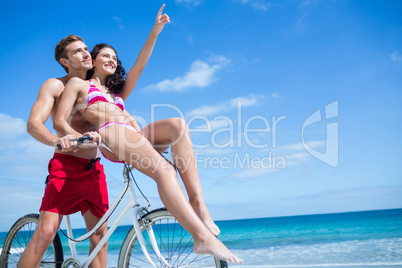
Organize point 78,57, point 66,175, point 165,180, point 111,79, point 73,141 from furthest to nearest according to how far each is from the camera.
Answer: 1. point 111,79
2. point 78,57
3. point 66,175
4. point 73,141
5. point 165,180

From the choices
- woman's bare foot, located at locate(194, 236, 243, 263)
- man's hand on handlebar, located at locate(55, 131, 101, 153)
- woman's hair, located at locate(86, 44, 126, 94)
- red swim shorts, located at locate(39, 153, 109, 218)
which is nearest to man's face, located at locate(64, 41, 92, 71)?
woman's hair, located at locate(86, 44, 126, 94)

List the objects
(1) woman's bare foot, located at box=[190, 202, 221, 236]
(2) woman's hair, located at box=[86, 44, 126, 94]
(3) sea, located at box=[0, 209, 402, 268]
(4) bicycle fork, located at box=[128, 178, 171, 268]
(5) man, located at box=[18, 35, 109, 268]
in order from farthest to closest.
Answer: (3) sea, located at box=[0, 209, 402, 268]
(2) woman's hair, located at box=[86, 44, 126, 94]
(5) man, located at box=[18, 35, 109, 268]
(4) bicycle fork, located at box=[128, 178, 171, 268]
(1) woman's bare foot, located at box=[190, 202, 221, 236]

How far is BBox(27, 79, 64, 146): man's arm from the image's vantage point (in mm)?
2061

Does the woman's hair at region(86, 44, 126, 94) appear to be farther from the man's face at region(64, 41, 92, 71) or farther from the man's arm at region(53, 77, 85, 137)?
the man's arm at region(53, 77, 85, 137)

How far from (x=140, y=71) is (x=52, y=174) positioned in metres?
1.09

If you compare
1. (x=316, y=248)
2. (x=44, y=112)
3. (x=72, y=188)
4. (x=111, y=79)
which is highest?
(x=111, y=79)

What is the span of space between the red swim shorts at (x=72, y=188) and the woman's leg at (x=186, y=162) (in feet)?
2.57

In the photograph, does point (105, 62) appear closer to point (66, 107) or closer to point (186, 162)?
point (66, 107)

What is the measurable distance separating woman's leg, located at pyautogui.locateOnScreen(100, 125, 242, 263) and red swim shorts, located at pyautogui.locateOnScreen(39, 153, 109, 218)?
557 mm

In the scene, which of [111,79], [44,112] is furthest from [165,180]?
[111,79]

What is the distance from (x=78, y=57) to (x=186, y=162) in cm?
129

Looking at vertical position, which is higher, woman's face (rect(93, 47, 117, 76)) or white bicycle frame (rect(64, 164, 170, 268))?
woman's face (rect(93, 47, 117, 76))

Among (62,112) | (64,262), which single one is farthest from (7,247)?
(62,112)

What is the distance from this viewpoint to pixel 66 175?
2.33m
